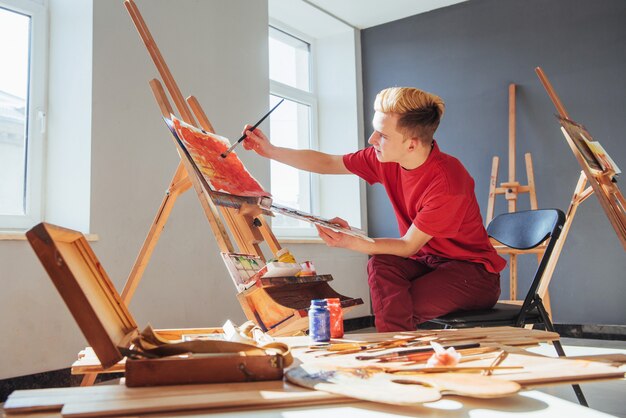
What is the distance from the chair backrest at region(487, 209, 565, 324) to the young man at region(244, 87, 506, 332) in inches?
5.7

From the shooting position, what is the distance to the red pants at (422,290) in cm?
191

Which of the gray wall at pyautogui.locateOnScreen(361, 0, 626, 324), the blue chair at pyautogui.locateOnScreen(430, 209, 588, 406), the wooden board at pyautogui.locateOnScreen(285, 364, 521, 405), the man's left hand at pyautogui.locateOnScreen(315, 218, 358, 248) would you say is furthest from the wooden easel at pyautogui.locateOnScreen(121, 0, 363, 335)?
the gray wall at pyautogui.locateOnScreen(361, 0, 626, 324)

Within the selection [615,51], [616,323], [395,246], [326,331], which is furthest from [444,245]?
[615,51]

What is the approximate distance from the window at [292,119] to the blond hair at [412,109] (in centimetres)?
241

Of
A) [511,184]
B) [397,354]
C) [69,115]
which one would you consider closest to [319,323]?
[397,354]

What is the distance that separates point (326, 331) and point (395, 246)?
64cm

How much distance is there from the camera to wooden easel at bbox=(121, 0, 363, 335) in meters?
1.59

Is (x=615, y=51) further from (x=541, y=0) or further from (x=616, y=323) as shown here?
(x=616, y=323)

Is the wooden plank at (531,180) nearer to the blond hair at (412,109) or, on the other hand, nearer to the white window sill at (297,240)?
the white window sill at (297,240)

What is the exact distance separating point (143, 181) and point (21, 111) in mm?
658

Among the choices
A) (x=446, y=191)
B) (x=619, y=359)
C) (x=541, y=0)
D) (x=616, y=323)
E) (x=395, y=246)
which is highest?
(x=541, y=0)

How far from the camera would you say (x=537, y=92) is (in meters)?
4.27

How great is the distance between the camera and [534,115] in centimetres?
428

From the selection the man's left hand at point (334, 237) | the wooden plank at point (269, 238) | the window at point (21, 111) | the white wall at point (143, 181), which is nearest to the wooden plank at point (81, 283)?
the man's left hand at point (334, 237)
